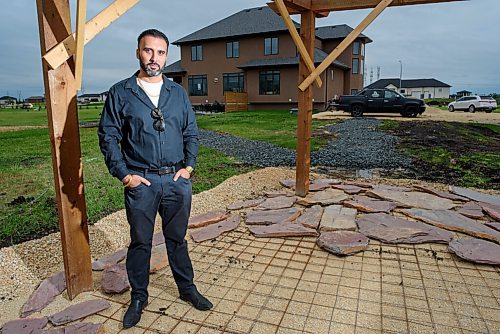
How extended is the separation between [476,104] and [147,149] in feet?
99.5

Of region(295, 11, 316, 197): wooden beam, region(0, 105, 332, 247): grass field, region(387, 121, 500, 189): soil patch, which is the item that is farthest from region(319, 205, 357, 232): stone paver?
region(387, 121, 500, 189): soil patch

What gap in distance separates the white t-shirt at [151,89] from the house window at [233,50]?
2630 centimetres

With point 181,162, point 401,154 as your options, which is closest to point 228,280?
point 181,162

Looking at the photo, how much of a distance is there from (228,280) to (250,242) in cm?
77

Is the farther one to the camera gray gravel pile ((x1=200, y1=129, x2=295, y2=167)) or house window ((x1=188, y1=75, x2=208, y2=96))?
house window ((x1=188, y1=75, x2=208, y2=96))

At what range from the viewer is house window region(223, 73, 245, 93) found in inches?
1081

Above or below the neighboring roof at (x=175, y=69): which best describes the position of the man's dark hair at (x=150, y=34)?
below

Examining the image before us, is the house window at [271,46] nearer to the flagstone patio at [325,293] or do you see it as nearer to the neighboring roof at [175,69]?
the neighboring roof at [175,69]

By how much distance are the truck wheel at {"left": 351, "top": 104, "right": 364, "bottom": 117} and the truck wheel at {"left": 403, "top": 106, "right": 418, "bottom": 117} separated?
2202mm

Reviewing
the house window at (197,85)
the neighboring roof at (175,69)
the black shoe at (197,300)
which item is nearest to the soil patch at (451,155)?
the black shoe at (197,300)

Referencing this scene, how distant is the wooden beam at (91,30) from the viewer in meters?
2.21

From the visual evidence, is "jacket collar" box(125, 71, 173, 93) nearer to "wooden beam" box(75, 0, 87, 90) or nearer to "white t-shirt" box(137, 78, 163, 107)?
"white t-shirt" box(137, 78, 163, 107)

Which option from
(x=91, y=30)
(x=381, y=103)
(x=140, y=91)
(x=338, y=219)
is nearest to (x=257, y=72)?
(x=381, y=103)

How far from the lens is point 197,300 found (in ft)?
→ 7.98
